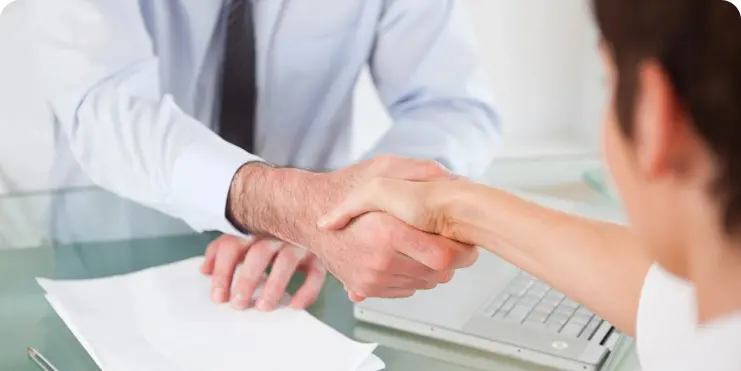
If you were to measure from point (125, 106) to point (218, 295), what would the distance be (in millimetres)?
235

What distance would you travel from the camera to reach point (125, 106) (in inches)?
33.8

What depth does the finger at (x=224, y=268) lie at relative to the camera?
795 millimetres

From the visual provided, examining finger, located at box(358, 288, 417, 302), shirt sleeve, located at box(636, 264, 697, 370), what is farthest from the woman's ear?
finger, located at box(358, 288, 417, 302)

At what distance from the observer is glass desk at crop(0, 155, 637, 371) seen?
0.69 meters

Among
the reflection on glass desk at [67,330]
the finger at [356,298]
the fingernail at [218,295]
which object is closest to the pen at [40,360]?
the reflection on glass desk at [67,330]

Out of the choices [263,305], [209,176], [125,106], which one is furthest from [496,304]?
[125,106]

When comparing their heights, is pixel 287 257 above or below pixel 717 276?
below

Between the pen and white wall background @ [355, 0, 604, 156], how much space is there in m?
0.43

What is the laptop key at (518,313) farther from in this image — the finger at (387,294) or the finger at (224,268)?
the finger at (224,268)

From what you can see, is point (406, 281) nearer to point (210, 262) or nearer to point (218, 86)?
point (210, 262)

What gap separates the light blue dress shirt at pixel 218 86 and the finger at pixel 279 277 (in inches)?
3.3

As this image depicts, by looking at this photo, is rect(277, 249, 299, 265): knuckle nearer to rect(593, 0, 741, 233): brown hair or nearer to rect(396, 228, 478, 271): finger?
rect(396, 228, 478, 271): finger

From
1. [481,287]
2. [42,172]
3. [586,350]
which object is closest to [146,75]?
[42,172]

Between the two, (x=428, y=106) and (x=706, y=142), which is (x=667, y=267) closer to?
(x=706, y=142)
